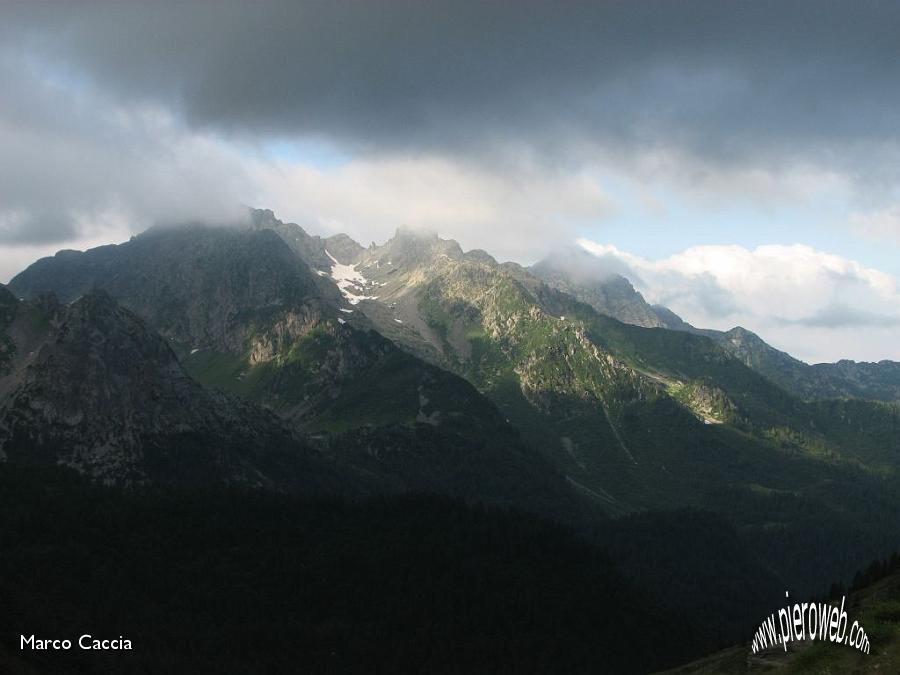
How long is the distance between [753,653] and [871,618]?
1883 centimetres

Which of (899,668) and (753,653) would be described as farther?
(753,653)

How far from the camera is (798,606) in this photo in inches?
5015

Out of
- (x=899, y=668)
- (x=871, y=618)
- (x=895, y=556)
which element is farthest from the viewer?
(x=895, y=556)

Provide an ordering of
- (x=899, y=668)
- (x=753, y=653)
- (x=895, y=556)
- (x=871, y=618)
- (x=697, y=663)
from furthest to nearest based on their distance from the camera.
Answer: (x=895, y=556), (x=697, y=663), (x=753, y=653), (x=871, y=618), (x=899, y=668)

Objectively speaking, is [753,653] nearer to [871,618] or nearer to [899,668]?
[871,618]

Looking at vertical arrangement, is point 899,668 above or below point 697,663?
above

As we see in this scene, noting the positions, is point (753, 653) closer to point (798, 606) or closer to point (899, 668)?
A: point (798, 606)

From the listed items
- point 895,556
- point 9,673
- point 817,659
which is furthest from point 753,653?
point 9,673

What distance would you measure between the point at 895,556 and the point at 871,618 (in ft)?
262

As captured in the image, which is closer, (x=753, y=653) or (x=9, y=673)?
(x=753, y=653)

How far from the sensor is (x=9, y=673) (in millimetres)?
179750

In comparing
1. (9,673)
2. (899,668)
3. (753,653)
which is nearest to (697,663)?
(753,653)

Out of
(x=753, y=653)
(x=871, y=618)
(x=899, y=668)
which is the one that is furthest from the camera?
(x=753, y=653)

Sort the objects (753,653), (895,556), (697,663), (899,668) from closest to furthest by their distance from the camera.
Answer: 1. (899,668)
2. (753,653)
3. (697,663)
4. (895,556)
